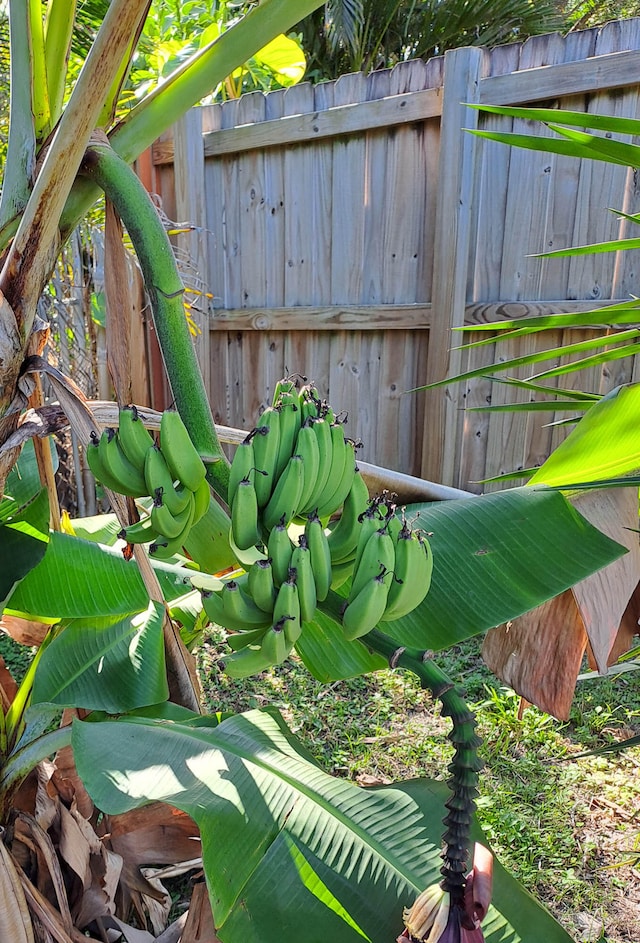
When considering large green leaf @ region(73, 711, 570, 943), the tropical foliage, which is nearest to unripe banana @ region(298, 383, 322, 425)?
the tropical foliage

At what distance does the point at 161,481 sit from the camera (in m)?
0.56

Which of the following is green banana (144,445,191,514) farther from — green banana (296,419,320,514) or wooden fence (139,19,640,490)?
wooden fence (139,19,640,490)

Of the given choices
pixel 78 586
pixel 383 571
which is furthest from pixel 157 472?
pixel 78 586

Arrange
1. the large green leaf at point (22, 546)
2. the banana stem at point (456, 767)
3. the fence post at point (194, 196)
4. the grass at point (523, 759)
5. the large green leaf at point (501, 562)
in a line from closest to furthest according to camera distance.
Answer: the banana stem at point (456, 767) → the large green leaf at point (501, 562) → the large green leaf at point (22, 546) → the grass at point (523, 759) → the fence post at point (194, 196)

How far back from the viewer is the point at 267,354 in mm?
2902

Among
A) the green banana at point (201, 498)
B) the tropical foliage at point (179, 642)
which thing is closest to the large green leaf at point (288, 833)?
the tropical foliage at point (179, 642)

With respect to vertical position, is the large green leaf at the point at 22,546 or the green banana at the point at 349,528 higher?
the green banana at the point at 349,528

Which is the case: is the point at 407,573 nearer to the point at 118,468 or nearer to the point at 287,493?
the point at 287,493

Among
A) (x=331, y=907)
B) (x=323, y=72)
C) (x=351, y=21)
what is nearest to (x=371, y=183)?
(x=331, y=907)

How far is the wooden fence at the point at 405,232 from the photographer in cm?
213

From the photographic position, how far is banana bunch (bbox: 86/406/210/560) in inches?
21.6

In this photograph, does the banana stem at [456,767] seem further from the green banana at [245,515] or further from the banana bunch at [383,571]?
the green banana at [245,515]

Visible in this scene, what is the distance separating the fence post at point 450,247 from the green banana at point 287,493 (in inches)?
70.7

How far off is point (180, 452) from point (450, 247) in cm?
204
